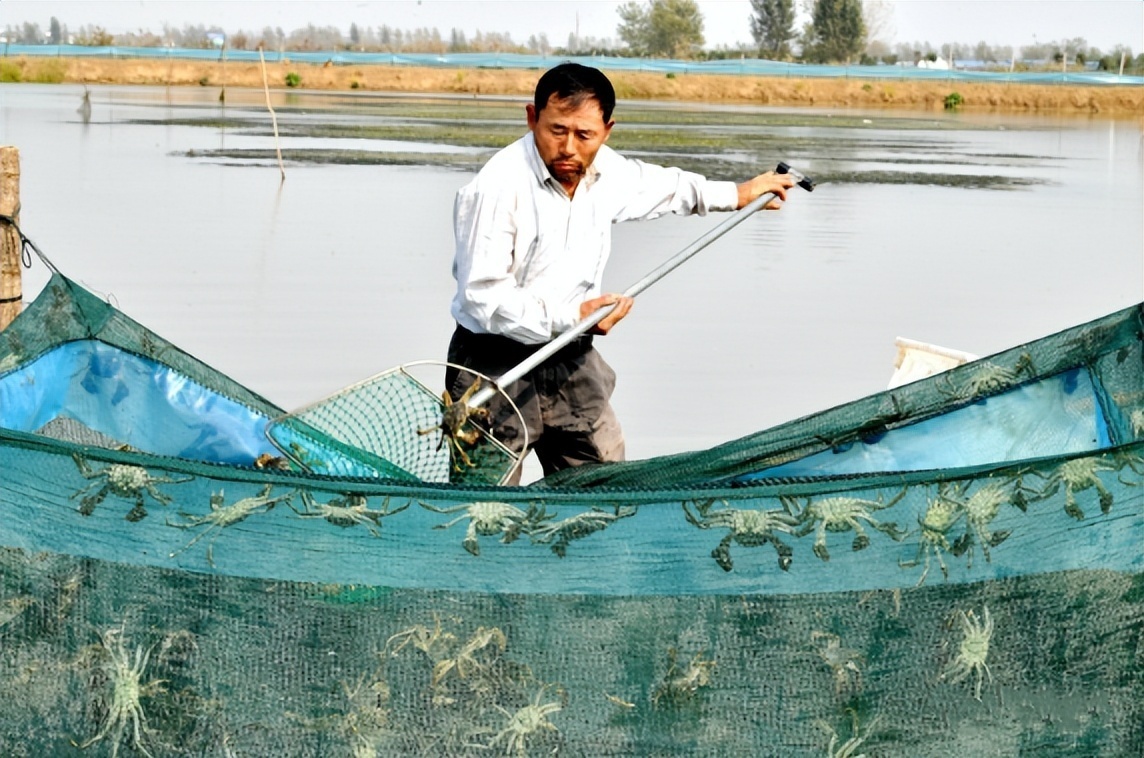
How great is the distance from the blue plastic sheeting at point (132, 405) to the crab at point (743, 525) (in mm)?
1682

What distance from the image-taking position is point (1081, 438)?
3.73 meters

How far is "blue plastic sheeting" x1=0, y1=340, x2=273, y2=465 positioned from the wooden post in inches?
65.9

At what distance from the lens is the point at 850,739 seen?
288 cm

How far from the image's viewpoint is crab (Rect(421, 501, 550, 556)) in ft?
9.23

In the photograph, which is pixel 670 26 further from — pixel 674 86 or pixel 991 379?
pixel 991 379

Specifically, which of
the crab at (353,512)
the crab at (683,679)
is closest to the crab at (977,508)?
the crab at (683,679)

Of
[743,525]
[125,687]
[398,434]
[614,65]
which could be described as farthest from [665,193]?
[614,65]

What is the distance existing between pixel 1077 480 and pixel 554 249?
147 centimetres

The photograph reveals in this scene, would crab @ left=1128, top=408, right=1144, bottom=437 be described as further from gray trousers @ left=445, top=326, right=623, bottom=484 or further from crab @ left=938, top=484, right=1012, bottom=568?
gray trousers @ left=445, top=326, right=623, bottom=484

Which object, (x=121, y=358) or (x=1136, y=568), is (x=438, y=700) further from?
(x=121, y=358)

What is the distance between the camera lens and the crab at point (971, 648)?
287 cm

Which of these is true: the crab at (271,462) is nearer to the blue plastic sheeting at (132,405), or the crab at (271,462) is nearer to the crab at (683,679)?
the blue plastic sheeting at (132,405)

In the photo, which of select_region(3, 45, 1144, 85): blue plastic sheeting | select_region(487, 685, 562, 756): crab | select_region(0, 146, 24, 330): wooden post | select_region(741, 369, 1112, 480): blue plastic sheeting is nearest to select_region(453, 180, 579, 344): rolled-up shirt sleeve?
select_region(741, 369, 1112, 480): blue plastic sheeting

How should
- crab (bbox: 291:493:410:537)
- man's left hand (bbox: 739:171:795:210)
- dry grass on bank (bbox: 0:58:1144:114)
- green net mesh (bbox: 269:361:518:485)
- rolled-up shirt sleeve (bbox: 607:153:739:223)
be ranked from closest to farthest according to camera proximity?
crab (bbox: 291:493:410:537), green net mesh (bbox: 269:361:518:485), rolled-up shirt sleeve (bbox: 607:153:739:223), man's left hand (bbox: 739:171:795:210), dry grass on bank (bbox: 0:58:1144:114)
